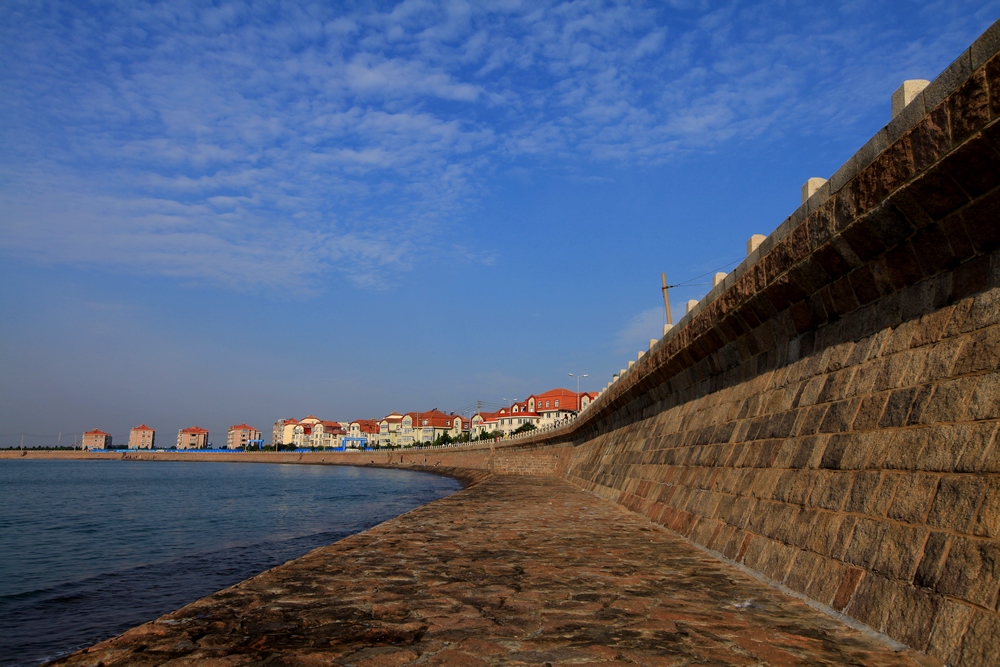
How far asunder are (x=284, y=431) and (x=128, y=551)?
501ft

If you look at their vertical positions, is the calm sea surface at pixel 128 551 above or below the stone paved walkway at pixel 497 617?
below

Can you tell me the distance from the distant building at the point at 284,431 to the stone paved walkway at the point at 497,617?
16166 centimetres

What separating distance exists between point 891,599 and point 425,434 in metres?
122

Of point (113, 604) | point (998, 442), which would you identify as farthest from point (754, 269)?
point (113, 604)

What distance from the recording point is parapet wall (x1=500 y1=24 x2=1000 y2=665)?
305 cm

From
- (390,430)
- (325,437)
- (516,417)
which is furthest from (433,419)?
(325,437)

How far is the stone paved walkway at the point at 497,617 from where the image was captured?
3.02m

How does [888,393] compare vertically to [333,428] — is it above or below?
below

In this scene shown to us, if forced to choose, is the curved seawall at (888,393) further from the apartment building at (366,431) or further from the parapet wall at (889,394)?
the apartment building at (366,431)

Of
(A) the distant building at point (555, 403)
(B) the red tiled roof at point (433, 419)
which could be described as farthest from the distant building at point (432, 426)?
(A) the distant building at point (555, 403)

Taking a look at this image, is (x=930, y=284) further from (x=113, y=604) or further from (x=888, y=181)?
(x=113, y=604)

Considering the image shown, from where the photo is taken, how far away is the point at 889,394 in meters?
4.01

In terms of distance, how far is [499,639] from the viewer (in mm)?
3328

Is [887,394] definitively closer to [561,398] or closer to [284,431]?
[561,398]
